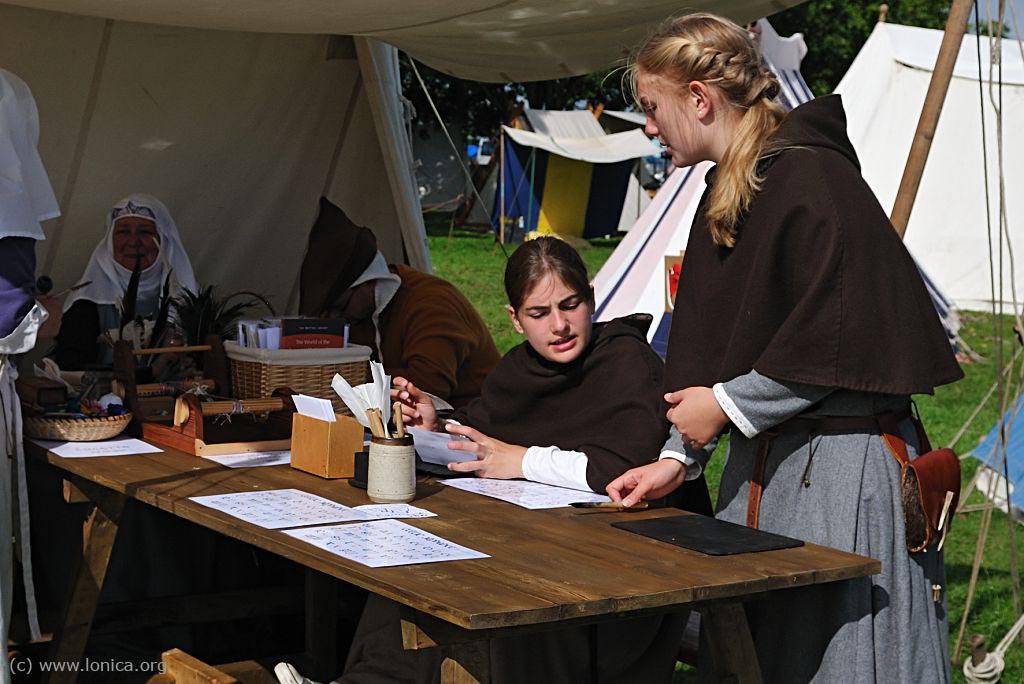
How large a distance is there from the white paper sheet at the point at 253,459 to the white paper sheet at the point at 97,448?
0.18 metres

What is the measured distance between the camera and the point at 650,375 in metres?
2.69

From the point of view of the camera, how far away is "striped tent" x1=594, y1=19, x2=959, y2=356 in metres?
8.84

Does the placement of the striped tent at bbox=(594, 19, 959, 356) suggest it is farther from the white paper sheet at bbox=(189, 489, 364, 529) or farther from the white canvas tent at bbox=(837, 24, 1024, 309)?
the white paper sheet at bbox=(189, 489, 364, 529)

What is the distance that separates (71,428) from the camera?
9.93ft

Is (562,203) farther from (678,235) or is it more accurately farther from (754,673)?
(754,673)

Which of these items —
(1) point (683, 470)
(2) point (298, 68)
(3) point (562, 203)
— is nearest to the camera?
(1) point (683, 470)

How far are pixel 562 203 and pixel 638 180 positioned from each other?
2344mm

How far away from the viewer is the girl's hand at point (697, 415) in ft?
7.07

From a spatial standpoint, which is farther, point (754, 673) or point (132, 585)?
point (132, 585)

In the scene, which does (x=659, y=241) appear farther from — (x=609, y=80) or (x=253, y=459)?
(x=609, y=80)

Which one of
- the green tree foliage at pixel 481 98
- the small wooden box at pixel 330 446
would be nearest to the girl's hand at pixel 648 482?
the small wooden box at pixel 330 446

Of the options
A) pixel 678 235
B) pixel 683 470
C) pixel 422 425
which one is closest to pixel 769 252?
pixel 683 470

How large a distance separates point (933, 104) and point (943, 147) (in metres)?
8.81

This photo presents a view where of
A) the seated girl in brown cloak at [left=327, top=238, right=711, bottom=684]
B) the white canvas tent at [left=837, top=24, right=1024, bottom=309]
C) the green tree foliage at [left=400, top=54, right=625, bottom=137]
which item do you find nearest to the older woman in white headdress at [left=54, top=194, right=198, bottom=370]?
the seated girl in brown cloak at [left=327, top=238, right=711, bottom=684]
